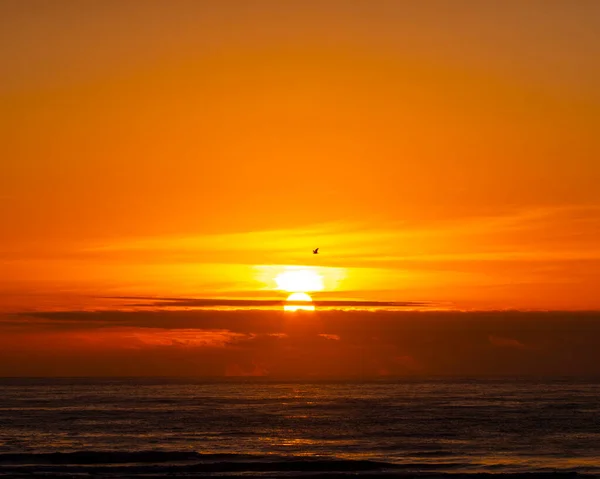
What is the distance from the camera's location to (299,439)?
245 feet

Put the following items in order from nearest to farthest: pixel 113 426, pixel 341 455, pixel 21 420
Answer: pixel 341 455 → pixel 113 426 → pixel 21 420

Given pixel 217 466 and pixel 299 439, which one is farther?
pixel 299 439

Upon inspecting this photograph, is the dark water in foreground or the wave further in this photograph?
the dark water in foreground

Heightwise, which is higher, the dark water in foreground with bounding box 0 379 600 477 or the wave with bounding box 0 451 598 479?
the dark water in foreground with bounding box 0 379 600 477

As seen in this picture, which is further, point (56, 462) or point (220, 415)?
point (220, 415)

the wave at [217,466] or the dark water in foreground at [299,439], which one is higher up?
the dark water in foreground at [299,439]

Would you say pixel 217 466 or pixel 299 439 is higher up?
pixel 299 439

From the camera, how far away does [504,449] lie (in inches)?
2650

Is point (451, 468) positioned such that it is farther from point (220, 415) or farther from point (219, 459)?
point (220, 415)

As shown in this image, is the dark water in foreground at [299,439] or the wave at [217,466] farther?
the dark water in foreground at [299,439]

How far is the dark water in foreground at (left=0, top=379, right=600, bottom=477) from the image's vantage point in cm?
5800

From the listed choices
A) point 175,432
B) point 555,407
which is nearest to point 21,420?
point 175,432

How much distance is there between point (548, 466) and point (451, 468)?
292 inches

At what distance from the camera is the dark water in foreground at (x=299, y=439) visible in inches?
2283
